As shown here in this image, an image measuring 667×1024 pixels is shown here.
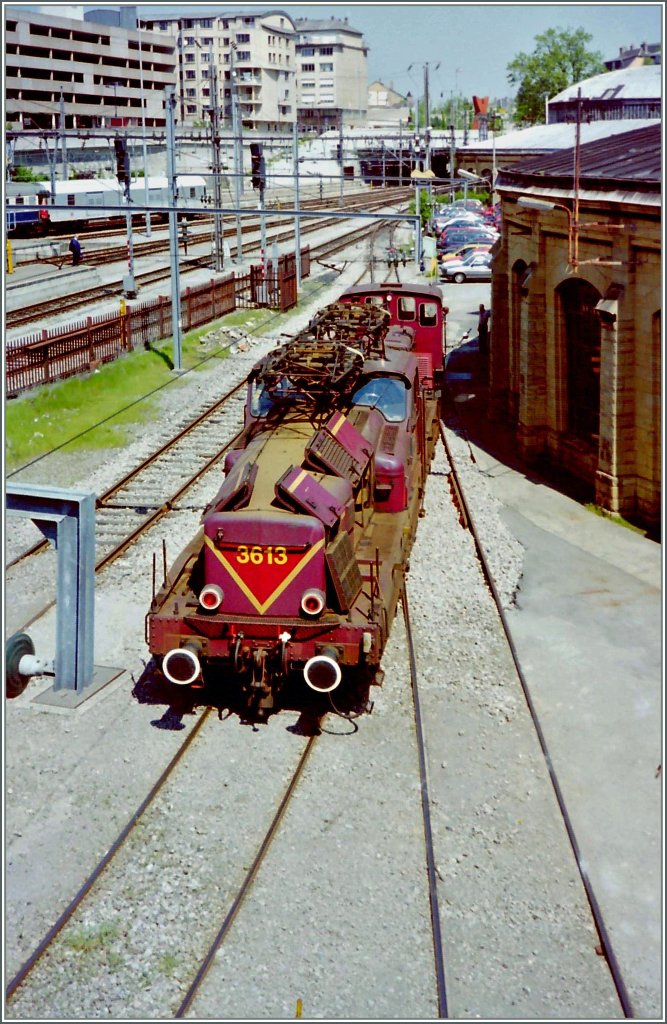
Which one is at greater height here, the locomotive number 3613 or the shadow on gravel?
the locomotive number 3613

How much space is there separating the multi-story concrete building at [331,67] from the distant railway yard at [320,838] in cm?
11135

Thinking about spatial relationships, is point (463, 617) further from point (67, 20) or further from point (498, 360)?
point (67, 20)

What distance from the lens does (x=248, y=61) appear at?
92.6 m

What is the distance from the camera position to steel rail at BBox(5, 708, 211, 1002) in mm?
8734

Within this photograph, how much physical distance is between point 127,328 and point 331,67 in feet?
329

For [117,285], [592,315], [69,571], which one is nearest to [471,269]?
[117,285]

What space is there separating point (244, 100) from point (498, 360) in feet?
246

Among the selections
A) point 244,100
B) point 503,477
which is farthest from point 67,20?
point 503,477

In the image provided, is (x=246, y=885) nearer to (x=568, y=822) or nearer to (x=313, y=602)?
(x=313, y=602)

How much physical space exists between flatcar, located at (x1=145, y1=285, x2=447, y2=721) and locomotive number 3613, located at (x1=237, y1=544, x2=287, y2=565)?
0.7 inches

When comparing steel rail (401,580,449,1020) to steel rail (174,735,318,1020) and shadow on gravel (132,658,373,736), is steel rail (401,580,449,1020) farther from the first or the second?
steel rail (174,735,318,1020)

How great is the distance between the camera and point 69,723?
42.2 ft

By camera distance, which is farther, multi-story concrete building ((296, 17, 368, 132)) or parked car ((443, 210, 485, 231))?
multi-story concrete building ((296, 17, 368, 132))

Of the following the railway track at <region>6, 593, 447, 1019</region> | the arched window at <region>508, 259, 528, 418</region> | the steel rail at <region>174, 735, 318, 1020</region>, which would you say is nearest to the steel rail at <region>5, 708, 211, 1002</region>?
the railway track at <region>6, 593, 447, 1019</region>
